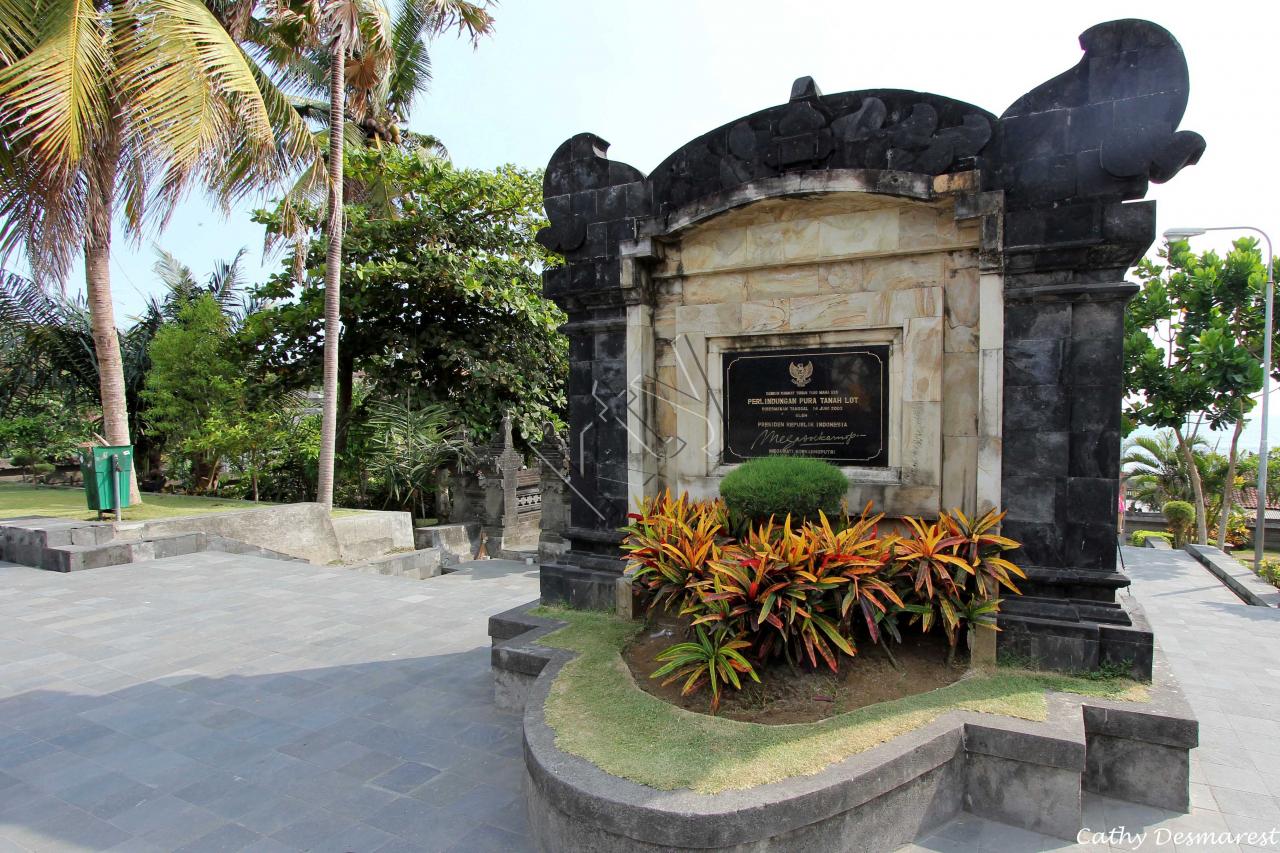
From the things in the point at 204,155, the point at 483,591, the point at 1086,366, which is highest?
the point at 204,155

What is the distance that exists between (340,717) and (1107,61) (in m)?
5.99

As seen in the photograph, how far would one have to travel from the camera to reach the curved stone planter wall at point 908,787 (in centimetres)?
269

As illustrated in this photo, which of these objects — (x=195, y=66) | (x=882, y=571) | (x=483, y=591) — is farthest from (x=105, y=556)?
(x=882, y=571)

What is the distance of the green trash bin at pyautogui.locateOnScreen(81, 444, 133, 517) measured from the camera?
9148mm

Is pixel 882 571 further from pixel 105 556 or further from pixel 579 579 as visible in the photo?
pixel 105 556

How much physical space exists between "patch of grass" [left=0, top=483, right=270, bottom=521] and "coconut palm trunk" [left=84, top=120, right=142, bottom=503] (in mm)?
738

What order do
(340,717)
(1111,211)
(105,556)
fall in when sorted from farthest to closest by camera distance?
(105,556) → (340,717) → (1111,211)

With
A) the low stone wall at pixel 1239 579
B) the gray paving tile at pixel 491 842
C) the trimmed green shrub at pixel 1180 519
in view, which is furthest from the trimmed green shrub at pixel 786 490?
the trimmed green shrub at pixel 1180 519

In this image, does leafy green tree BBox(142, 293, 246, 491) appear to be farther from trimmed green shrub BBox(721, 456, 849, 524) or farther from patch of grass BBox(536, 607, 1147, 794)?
patch of grass BBox(536, 607, 1147, 794)

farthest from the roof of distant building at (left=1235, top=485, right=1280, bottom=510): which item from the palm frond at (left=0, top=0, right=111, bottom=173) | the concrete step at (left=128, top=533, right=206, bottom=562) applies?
the palm frond at (left=0, top=0, right=111, bottom=173)

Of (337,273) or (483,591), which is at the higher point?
(337,273)

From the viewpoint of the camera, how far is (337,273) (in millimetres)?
12023

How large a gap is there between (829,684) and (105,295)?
1150cm

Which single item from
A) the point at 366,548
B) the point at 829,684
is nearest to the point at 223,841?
the point at 829,684
